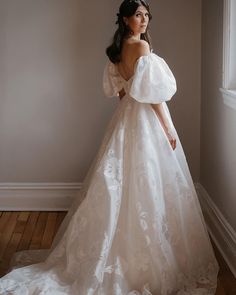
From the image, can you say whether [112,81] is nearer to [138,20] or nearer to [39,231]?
[138,20]

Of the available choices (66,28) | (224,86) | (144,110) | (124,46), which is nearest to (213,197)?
(224,86)

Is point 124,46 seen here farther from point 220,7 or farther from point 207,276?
point 207,276

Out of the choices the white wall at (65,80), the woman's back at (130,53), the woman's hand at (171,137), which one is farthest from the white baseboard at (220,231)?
the woman's back at (130,53)

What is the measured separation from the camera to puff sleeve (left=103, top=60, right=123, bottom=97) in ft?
8.95

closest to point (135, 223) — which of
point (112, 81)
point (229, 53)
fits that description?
point (112, 81)

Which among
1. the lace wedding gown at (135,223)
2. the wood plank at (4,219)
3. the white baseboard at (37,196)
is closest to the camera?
the lace wedding gown at (135,223)

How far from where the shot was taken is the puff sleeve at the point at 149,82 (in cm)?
242

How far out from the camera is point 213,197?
3.32 metres

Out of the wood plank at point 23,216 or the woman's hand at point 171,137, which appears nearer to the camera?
the woman's hand at point 171,137

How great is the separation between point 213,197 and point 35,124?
1.33 m

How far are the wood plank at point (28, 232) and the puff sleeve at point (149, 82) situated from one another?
125 cm

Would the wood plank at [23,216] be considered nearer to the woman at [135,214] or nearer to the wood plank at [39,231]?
the wood plank at [39,231]

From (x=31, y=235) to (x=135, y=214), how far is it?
1089 mm

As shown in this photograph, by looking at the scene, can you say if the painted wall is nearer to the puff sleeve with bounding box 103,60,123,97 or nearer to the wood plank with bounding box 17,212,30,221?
the puff sleeve with bounding box 103,60,123,97
